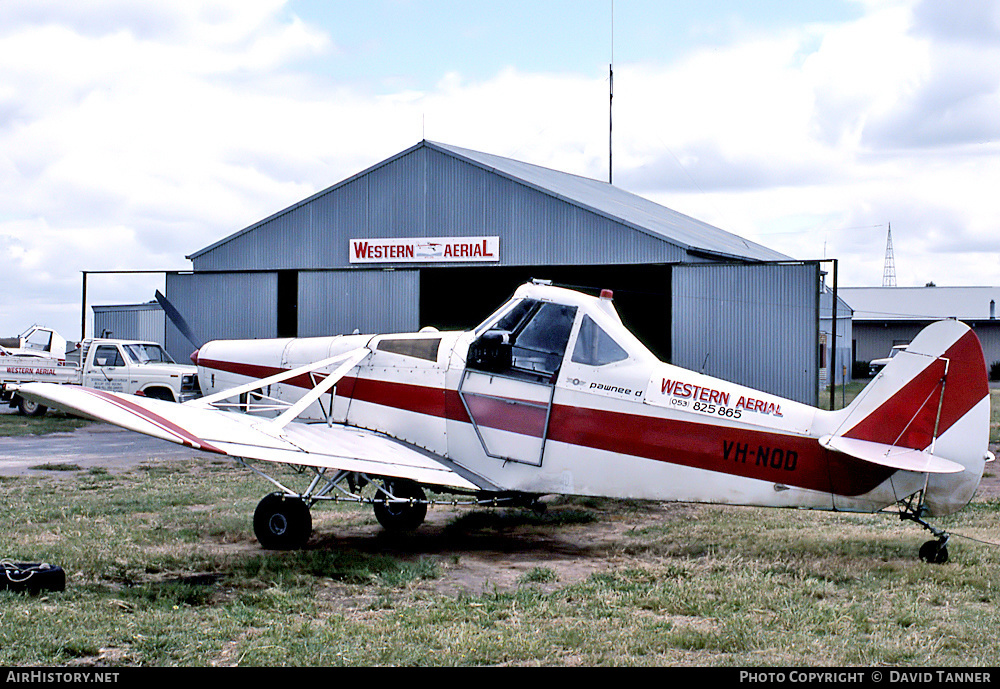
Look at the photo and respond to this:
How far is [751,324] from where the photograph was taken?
1866 centimetres

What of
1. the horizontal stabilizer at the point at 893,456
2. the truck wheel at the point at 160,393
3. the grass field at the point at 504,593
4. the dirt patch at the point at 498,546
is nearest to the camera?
the grass field at the point at 504,593

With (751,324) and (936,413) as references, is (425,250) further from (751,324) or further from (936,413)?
(936,413)

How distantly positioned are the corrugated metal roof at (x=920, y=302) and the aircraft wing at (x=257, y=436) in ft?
198

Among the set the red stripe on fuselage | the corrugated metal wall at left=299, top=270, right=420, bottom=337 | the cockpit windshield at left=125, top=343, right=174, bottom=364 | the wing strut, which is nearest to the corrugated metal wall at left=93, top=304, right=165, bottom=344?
the cockpit windshield at left=125, top=343, right=174, bottom=364

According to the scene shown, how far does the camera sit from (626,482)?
27.4ft

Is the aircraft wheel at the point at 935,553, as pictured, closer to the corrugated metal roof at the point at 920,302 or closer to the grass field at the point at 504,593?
the grass field at the point at 504,593

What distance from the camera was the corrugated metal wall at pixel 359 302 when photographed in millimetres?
21359

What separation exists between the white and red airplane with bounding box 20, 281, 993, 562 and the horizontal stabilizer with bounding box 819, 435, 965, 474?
17 millimetres

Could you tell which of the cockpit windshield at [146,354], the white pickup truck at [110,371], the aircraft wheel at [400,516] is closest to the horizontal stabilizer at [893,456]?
the aircraft wheel at [400,516]

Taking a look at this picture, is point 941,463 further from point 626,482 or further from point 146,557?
point 146,557

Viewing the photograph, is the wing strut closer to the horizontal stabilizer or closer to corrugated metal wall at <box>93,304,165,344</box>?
the horizontal stabilizer

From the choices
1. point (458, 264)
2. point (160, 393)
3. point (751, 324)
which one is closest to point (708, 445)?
point (751, 324)

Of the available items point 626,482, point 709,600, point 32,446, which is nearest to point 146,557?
point 626,482
